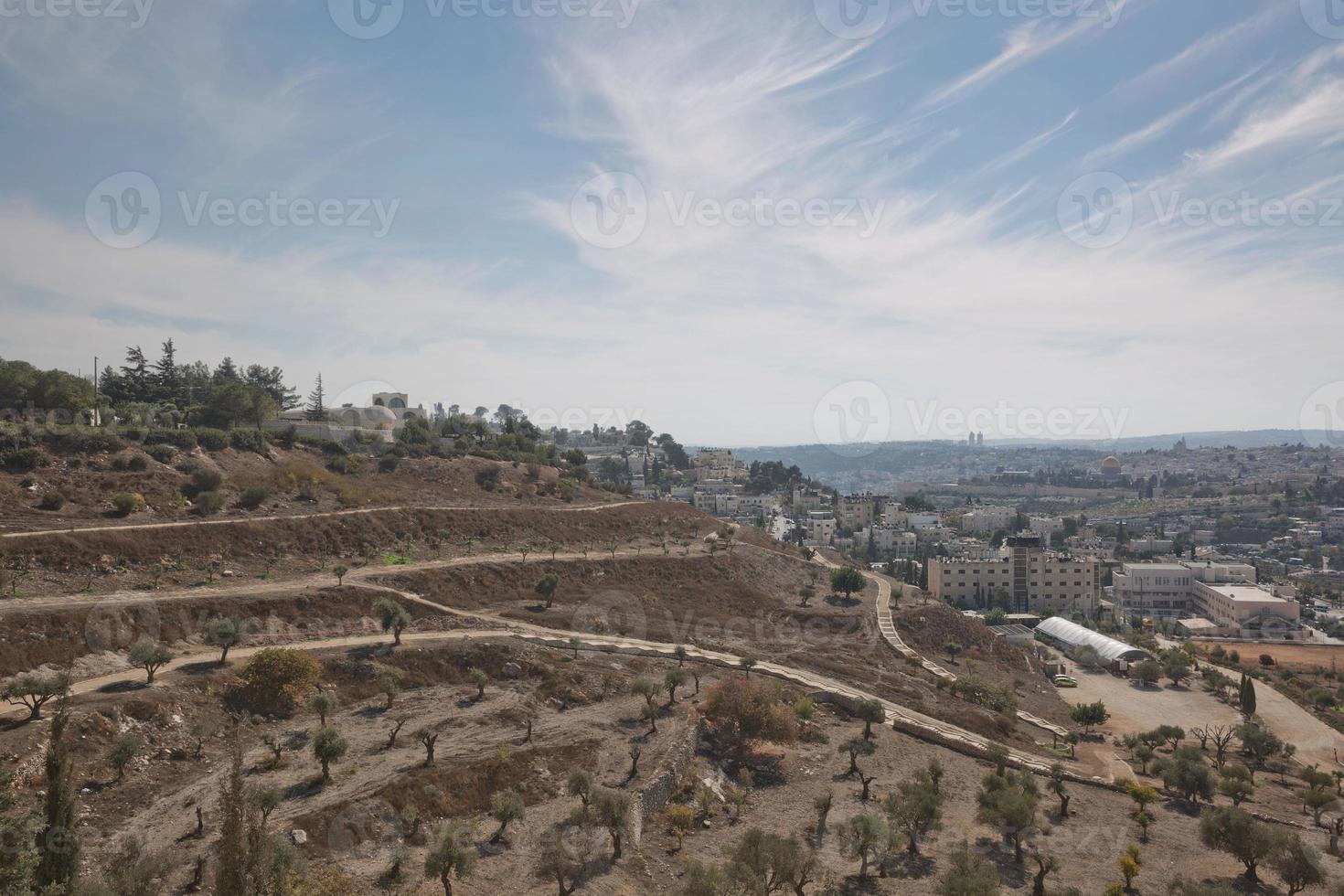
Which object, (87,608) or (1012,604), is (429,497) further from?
(1012,604)

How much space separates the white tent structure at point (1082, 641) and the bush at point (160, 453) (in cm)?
6402

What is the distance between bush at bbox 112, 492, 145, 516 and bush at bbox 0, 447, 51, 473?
4.69m

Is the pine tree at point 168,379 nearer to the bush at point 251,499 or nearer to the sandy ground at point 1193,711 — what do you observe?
the bush at point 251,499

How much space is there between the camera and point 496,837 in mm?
18109

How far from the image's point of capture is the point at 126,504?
35.8 m

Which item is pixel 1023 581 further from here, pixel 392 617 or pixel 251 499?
pixel 251 499

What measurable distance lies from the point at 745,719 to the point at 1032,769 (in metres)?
11.1

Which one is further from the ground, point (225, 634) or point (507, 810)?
point (225, 634)

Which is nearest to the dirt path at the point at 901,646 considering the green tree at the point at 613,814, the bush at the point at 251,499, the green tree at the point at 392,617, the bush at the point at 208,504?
the green tree at the point at 613,814

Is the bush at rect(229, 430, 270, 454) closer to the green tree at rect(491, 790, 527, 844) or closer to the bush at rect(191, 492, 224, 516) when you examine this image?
the bush at rect(191, 492, 224, 516)

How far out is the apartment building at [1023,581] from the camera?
7312 centimetres

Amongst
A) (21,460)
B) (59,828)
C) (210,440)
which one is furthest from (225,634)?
(210,440)

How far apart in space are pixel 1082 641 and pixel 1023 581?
18.1 metres

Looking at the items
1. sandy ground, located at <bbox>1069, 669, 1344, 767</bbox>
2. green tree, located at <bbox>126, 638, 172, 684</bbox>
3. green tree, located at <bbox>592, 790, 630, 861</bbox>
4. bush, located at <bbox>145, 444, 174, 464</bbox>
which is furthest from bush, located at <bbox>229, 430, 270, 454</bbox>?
sandy ground, located at <bbox>1069, 669, 1344, 767</bbox>
